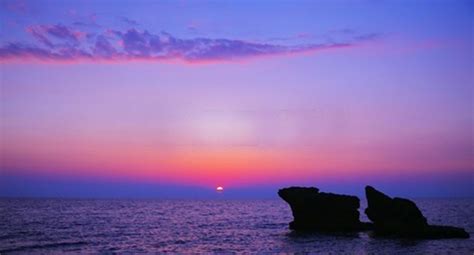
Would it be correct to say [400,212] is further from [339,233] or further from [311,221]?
[311,221]

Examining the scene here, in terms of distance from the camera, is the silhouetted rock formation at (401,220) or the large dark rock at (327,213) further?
the large dark rock at (327,213)

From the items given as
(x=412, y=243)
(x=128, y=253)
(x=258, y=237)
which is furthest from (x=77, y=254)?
(x=412, y=243)

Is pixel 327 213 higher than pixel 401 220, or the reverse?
pixel 327 213

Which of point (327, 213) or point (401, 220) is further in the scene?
point (327, 213)

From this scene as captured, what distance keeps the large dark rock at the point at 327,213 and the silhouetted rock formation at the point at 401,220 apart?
3713 mm

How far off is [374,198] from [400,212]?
4.66 metres

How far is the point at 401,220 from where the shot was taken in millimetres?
61750

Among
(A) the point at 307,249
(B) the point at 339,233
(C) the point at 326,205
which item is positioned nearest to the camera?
(A) the point at 307,249

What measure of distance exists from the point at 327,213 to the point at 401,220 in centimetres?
1160

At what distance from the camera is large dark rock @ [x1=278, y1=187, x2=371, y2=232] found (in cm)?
6981

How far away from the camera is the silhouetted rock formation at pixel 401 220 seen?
189ft

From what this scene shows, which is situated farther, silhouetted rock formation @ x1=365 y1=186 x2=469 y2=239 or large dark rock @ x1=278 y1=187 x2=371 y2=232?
large dark rock @ x1=278 y1=187 x2=371 y2=232

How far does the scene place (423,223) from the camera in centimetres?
6000

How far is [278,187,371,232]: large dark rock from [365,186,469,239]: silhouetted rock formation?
12.2 feet
